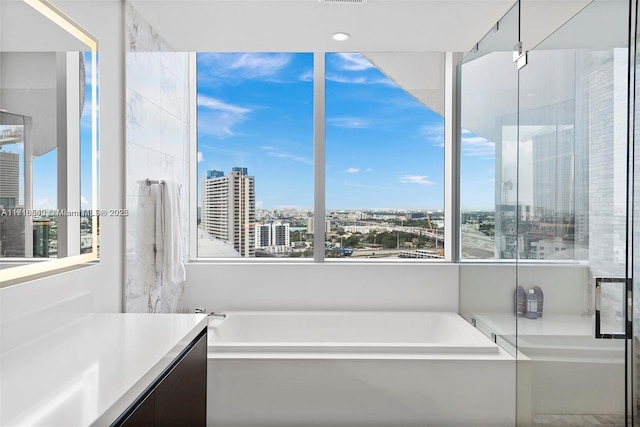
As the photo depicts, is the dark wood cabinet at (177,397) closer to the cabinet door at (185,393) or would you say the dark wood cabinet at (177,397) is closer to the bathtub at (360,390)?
the cabinet door at (185,393)

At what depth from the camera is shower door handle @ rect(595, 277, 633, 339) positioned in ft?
4.77

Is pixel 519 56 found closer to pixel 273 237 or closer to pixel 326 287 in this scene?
pixel 326 287

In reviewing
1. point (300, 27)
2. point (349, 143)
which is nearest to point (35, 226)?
point (300, 27)

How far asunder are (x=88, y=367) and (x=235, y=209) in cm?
230

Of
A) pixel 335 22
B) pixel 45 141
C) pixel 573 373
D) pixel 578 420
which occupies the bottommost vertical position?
pixel 578 420

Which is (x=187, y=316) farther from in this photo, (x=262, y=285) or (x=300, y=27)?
(x=300, y=27)

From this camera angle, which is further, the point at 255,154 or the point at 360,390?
the point at 255,154

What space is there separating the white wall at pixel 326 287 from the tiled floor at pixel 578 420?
1.22 metres

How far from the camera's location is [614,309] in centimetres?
150

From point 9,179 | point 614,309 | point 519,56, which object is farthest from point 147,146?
point 614,309

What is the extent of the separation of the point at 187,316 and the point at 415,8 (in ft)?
6.17

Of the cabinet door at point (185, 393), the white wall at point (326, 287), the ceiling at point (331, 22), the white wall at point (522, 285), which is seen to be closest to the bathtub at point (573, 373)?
the white wall at point (522, 285)

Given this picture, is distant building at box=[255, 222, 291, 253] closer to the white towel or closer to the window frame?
the window frame

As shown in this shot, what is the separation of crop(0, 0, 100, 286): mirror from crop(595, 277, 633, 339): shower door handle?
6.37 feet
